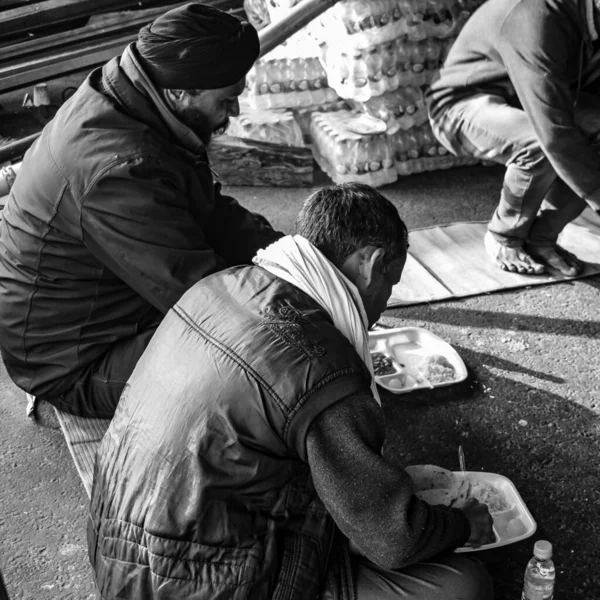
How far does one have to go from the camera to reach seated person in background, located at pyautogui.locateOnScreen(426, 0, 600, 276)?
139 inches

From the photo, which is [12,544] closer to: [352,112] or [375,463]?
[375,463]

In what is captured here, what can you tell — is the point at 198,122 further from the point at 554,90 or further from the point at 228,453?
the point at 554,90

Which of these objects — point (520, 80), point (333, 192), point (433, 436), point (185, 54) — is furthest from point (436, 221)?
point (333, 192)

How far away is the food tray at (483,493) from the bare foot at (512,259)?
1.67 m

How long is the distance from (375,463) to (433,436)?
1417 mm

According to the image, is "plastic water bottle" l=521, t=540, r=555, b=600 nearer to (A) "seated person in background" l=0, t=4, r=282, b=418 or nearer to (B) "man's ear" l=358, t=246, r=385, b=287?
(B) "man's ear" l=358, t=246, r=385, b=287

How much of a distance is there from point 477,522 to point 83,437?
142cm

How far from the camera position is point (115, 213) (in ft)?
7.84

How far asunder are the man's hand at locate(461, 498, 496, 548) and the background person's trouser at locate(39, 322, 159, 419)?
1205 millimetres

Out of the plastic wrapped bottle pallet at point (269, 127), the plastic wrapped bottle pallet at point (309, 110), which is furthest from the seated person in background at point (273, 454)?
the plastic wrapped bottle pallet at point (309, 110)

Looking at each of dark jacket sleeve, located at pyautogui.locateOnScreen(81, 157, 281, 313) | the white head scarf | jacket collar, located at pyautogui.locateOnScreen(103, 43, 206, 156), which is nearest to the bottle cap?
the white head scarf

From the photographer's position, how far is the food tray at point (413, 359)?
3162 mm

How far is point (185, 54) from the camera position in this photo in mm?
2506

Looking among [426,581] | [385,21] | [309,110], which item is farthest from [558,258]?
[426,581]
